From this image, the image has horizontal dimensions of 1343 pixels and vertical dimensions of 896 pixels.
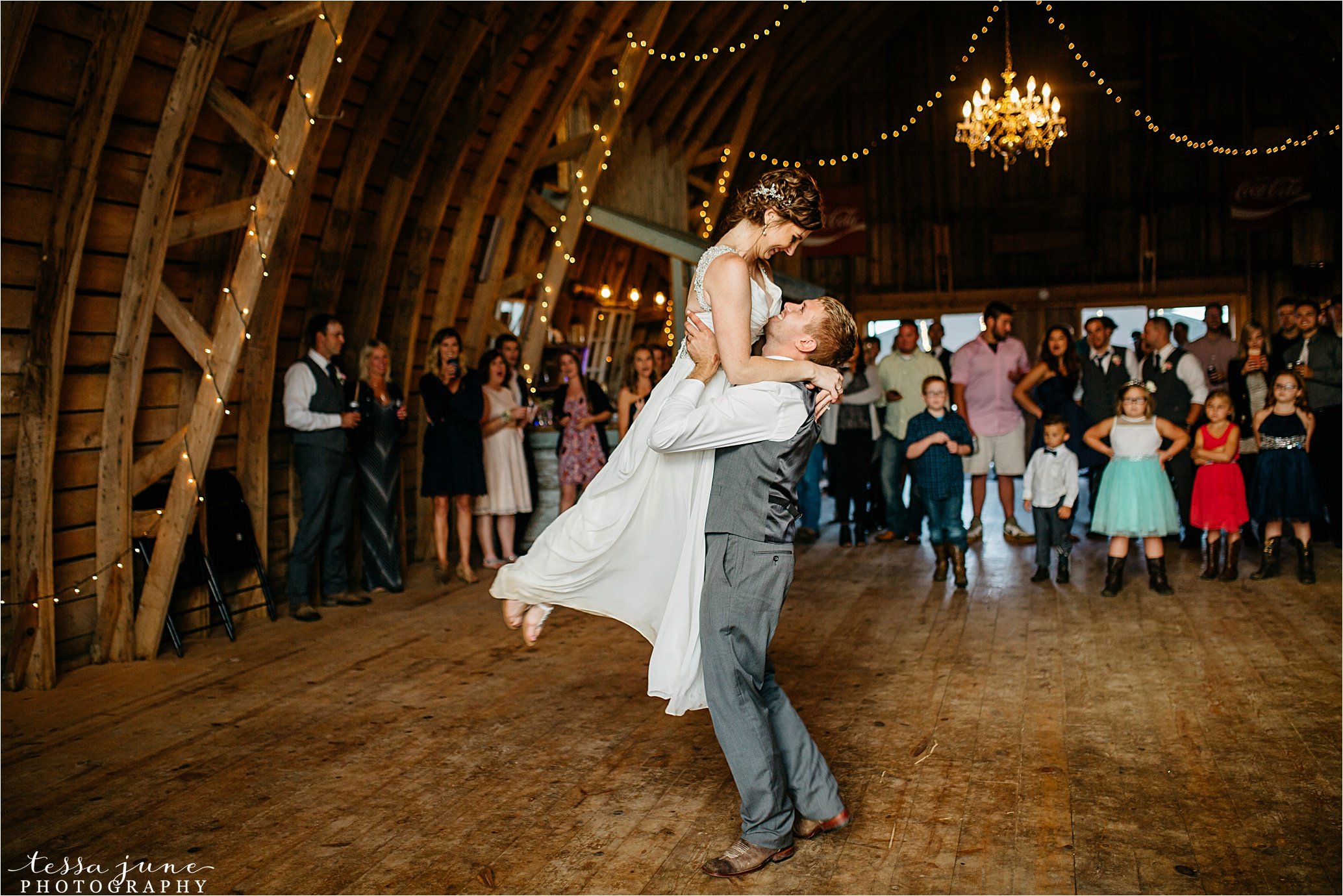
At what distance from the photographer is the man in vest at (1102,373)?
24.4ft

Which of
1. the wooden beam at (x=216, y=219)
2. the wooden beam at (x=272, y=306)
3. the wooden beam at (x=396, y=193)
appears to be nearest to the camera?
the wooden beam at (x=216, y=219)

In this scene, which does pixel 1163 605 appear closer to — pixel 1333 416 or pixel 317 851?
pixel 1333 416

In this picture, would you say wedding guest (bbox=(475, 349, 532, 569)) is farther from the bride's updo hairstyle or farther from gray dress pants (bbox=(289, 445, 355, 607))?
the bride's updo hairstyle

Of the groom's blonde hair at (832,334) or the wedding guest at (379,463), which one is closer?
the groom's blonde hair at (832,334)

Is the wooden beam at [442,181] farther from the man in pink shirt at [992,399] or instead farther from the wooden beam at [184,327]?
the man in pink shirt at [992,399]

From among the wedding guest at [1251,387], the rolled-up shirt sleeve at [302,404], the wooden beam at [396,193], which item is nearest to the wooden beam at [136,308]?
the rolled-up shirt sleeve at [302,404]

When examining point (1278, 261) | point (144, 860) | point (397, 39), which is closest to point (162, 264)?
point (397, 39)

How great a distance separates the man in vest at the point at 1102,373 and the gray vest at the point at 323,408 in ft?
16.1

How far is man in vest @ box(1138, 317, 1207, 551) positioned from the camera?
7258 millimetres

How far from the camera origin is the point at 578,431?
24.6ft

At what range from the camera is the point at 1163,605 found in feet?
18.5

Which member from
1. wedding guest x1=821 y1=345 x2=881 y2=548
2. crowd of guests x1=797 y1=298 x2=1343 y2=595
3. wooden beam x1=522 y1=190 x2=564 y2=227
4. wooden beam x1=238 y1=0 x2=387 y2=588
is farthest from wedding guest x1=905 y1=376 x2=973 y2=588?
wooden beam x1=238 y1=0 x2=387 y2=588

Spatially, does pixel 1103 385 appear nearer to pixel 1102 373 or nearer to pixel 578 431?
pixel 1102 373

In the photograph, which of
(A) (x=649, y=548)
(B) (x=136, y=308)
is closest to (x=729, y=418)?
(A) (x=649, y=548)
